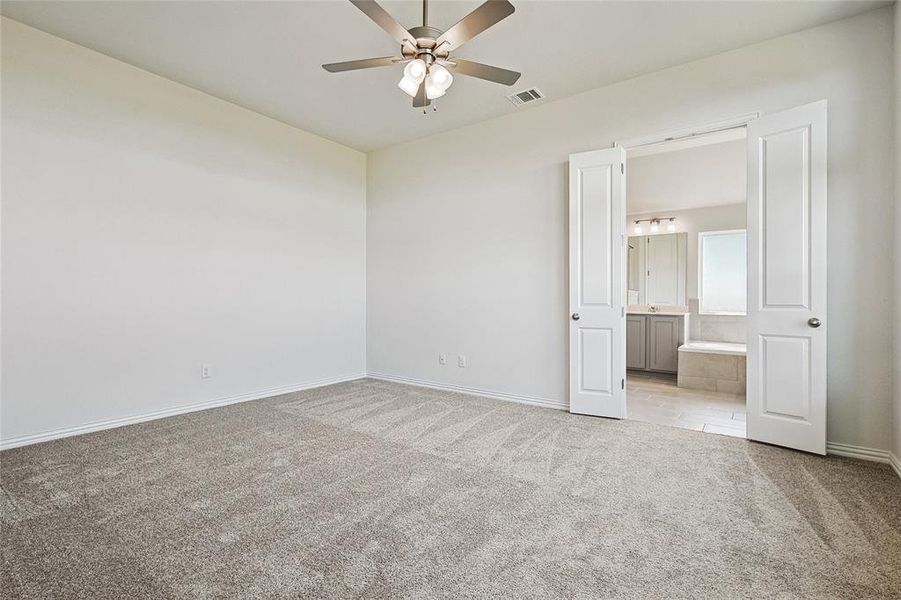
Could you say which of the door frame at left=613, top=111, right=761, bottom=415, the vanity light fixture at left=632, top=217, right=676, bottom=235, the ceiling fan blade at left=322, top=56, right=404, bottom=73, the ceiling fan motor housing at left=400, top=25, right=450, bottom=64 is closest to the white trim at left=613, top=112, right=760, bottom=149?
the door frame at left=613, top=111, right=761, bottom=415

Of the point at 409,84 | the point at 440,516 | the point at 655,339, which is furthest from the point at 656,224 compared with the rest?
the point at 440,516

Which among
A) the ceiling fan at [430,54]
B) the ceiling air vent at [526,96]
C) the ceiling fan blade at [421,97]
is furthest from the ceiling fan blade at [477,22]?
the ceiling air vent at [526,96]

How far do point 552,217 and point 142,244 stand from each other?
149 inches

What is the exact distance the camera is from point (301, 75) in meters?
3.61

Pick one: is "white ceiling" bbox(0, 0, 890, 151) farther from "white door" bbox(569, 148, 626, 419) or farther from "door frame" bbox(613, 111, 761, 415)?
"white door" bbox(569, 148, 626, 419)

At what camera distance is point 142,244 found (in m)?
3.56

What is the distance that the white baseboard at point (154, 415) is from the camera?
2.98 m

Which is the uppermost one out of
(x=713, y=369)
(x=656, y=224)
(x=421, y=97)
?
(x=421, y=97)

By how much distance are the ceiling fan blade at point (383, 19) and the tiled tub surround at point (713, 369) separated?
4926mm

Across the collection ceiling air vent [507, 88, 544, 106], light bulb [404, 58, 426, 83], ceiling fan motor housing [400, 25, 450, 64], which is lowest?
light bulb [404, 58, 426, 83]

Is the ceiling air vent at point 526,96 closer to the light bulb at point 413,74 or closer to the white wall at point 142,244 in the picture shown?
the light bulb at point 413,74

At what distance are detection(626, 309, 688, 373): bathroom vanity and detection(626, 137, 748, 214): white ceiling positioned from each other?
1.82 m

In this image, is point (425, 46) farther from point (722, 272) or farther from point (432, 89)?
point (722, 272)

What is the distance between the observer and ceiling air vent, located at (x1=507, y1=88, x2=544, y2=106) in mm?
3863
